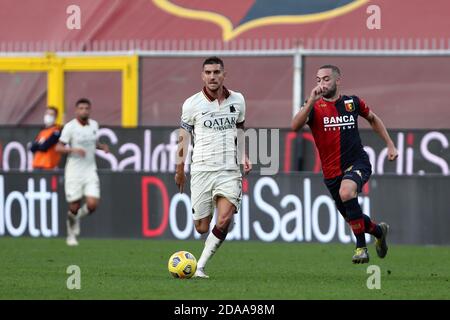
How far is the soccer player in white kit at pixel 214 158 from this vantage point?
41.9 feet

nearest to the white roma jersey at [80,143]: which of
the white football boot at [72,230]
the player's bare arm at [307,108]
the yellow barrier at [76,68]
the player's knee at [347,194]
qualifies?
the white football boot at [72,230]

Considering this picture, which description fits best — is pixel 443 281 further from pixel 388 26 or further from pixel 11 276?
pixel 388 26

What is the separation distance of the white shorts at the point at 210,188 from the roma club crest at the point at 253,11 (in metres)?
12.5

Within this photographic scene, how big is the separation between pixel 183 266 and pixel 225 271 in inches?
57.0

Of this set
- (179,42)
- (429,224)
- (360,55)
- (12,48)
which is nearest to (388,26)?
(360,55)

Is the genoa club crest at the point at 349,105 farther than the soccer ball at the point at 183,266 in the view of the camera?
Yes

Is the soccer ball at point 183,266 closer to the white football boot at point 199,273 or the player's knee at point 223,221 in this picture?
the white football boot at point 199,273

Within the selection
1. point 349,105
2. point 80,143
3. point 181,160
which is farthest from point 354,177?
point 80,143

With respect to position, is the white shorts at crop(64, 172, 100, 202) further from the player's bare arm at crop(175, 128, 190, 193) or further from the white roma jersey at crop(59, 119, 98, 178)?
the player's bare arm at crop(175, 128, 190, 193)

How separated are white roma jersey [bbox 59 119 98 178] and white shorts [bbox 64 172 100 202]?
8cm

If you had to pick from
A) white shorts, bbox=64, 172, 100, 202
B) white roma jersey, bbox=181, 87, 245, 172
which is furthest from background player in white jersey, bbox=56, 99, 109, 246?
white roma jersey, bbox=181, 87, 245, 172

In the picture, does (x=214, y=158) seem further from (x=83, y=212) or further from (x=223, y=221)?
(x=83, y=212)

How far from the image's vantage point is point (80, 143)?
1955 centimetres

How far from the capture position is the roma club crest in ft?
81.9
